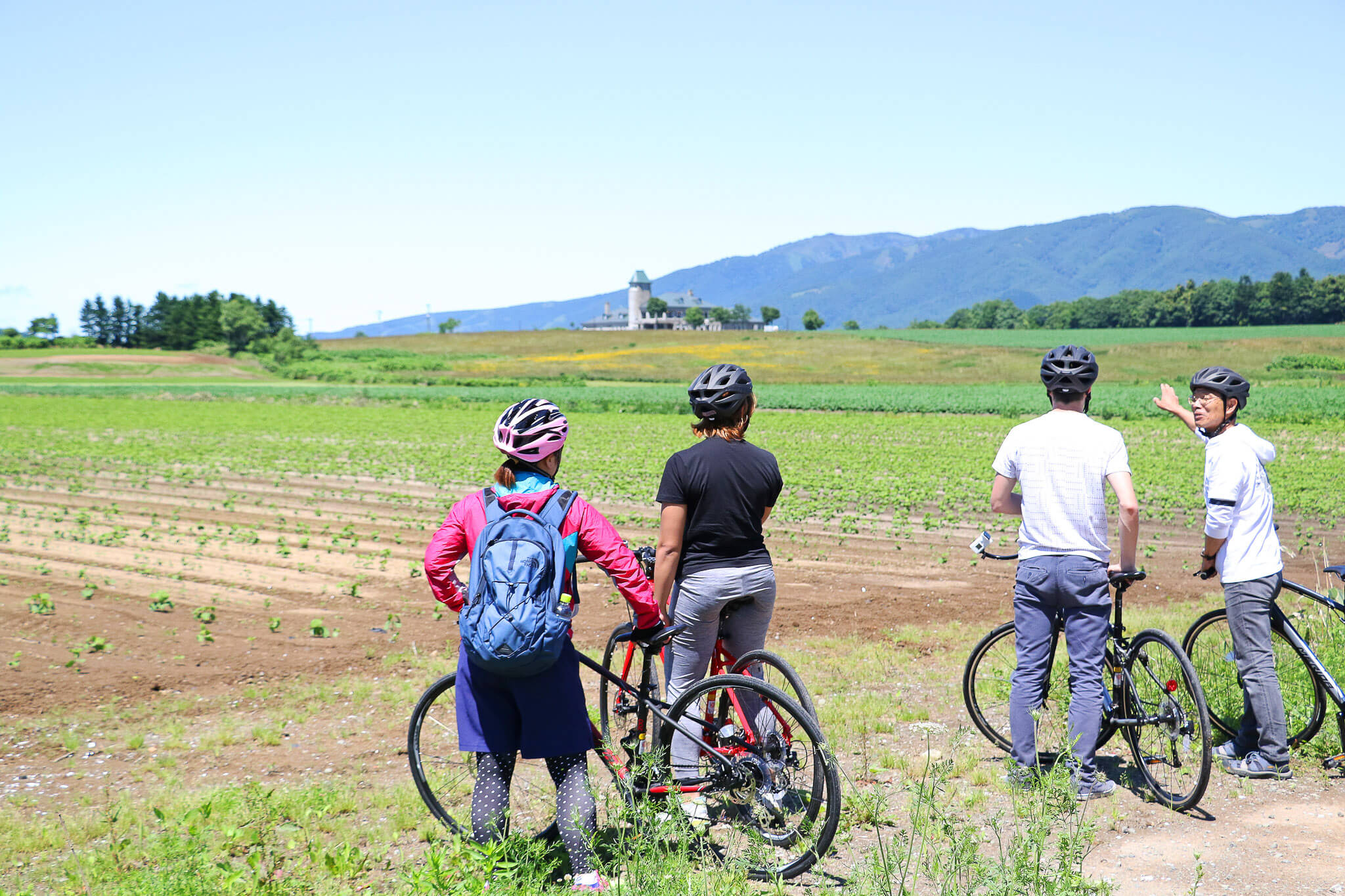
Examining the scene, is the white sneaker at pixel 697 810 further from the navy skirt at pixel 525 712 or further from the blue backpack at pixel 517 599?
the blue backpack at pixel 517 599

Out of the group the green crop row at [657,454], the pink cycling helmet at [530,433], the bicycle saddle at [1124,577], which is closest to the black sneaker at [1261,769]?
the bicycle saddle at [1124,577]

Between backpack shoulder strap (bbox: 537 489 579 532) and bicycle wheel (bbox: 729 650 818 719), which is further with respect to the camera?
bicycle wheel (bbox: 729 650 818 719)

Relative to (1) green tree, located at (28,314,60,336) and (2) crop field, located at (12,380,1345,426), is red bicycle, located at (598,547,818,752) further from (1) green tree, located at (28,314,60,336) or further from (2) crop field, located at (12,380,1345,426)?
(1) green tree, located at (28,314,60,336)

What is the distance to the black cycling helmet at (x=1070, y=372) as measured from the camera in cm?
483

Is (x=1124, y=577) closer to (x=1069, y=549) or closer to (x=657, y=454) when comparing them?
(x=1069, y=549)

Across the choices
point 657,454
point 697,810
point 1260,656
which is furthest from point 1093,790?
point 657,454

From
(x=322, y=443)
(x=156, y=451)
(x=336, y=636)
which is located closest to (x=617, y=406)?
(x=322, y=443)

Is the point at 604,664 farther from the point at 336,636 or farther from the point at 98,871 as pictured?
the point at 336,636

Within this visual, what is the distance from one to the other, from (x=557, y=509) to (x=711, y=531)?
862 mm

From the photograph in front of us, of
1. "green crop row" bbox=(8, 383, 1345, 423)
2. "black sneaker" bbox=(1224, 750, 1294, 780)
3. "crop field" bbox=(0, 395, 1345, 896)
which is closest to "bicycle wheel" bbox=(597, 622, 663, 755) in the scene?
"crop field" bbox=(0, 395, 1345, 896)

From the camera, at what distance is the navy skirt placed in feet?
12.4

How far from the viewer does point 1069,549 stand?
15.6 feet

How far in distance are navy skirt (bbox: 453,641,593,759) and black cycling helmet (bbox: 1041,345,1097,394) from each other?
287cm

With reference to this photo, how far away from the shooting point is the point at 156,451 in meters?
27.7
